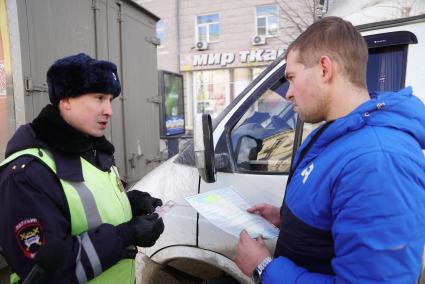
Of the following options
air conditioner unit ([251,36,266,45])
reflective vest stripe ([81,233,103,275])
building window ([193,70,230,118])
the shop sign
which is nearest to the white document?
reflective vest stripe ([81,233,103,275])

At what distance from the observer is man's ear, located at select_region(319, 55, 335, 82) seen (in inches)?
48.6

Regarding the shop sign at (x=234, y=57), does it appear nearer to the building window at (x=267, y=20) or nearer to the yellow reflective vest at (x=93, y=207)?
the building window at (x=267, y=20)

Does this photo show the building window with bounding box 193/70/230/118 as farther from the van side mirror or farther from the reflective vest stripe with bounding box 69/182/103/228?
the reflective vest stripe with bounding box 69/182/103/228

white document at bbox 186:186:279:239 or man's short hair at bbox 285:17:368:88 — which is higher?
man's short hair at bbox 285:17:368:88

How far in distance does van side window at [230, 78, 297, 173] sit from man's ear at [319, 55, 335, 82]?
3.08ft

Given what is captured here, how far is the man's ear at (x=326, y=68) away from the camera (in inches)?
48.6

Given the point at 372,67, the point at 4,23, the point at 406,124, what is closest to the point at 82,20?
the point at 4,23

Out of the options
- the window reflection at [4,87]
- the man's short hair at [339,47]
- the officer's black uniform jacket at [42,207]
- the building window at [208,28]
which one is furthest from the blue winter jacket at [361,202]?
the building window at [208,28]

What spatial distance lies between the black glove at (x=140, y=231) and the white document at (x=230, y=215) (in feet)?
0.65

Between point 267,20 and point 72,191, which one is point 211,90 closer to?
point 267,20

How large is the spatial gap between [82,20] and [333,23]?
10.9ft

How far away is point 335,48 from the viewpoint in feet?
4.03

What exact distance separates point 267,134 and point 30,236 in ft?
4.64

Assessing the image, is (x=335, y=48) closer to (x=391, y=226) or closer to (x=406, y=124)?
(x=406, y=124)
